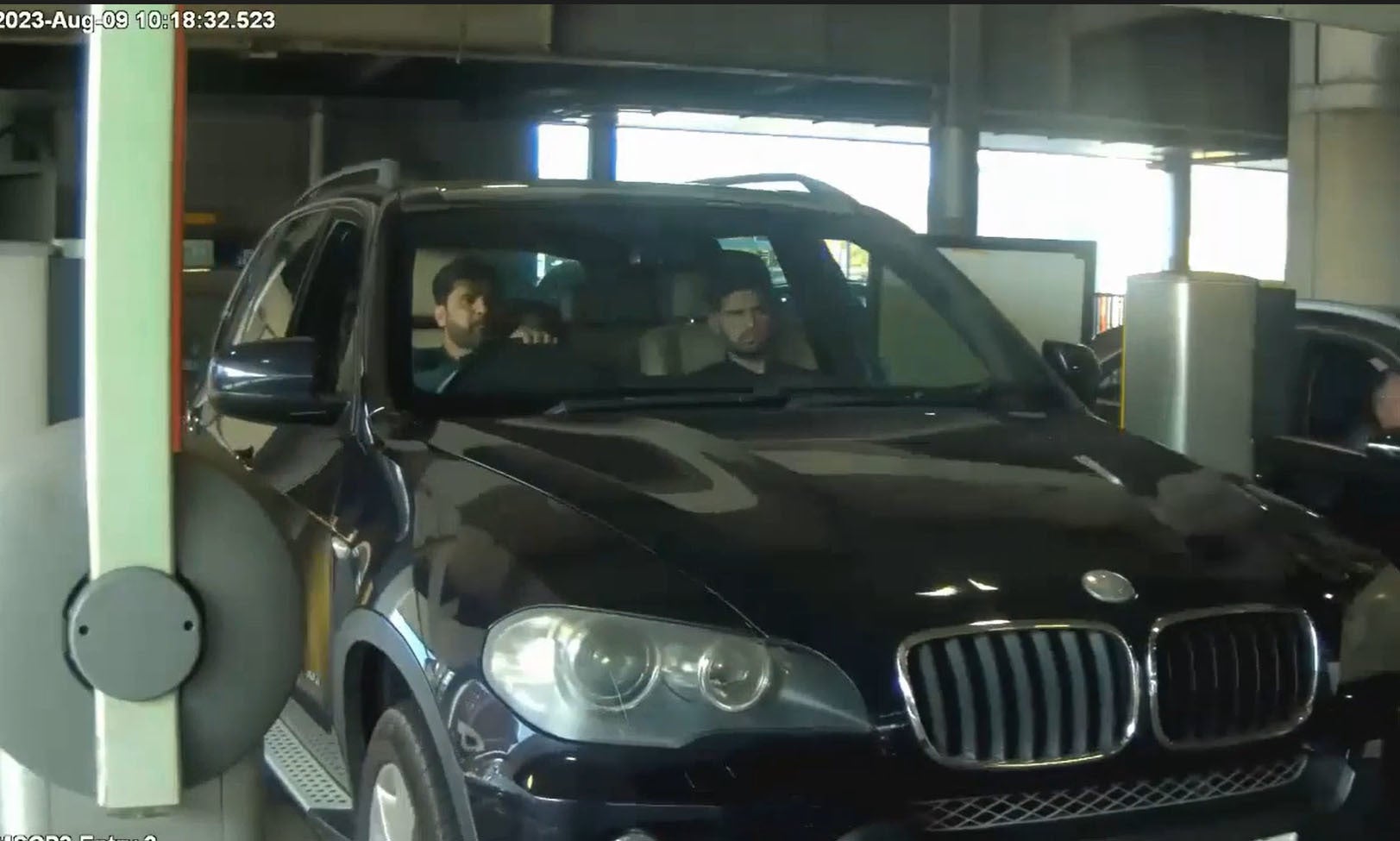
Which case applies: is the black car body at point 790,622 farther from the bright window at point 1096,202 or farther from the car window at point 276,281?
the bright window at point 1096,202

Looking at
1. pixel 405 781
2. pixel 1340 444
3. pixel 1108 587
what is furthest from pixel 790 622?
pixel 1340 444

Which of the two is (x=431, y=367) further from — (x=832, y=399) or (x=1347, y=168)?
(x=1347, y=168)

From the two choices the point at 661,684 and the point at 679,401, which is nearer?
the point at 661,684

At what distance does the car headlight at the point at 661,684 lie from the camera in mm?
2303

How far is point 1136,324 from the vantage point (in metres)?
4.43

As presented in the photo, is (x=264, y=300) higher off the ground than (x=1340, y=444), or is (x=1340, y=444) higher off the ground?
(x=264, y=300)

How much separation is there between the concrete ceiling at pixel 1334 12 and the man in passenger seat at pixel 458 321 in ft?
11.4

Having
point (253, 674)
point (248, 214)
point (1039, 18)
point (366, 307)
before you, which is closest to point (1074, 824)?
point (253, 674)

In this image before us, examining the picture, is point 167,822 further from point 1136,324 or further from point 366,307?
point 1136,324

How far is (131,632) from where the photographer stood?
78.0 inches

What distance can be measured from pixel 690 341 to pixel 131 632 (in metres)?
1.85

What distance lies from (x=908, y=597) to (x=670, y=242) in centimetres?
155

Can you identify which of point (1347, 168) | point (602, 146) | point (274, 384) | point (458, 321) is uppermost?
point (602, 146)

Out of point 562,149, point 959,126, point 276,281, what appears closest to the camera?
point 276,281
